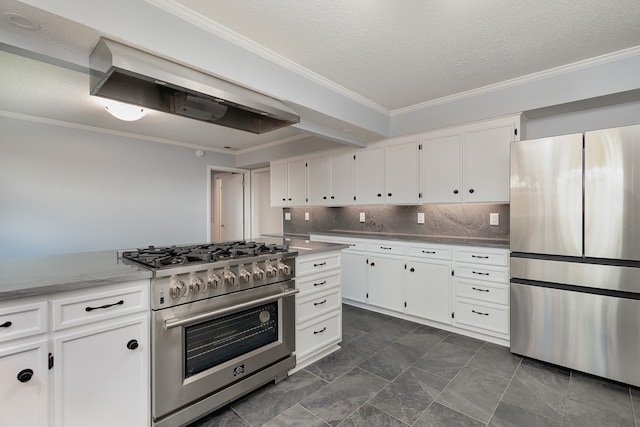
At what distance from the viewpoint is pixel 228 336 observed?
1.88 m

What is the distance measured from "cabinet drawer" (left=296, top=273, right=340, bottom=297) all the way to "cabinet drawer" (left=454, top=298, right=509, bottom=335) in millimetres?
1399

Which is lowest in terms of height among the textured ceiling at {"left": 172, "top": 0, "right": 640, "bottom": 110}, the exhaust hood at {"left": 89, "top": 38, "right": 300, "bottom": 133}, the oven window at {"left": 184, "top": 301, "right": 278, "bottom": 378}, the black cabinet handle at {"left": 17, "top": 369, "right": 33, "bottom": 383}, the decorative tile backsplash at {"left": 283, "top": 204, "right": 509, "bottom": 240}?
the oven window at {"left": 184, "top": 301, "right": 278, "bottom": 378}

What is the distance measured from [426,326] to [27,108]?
5000 millimetres

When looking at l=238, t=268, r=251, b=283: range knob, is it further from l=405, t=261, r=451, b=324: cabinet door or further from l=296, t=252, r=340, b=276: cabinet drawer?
l=405, t=261, r=451, b=324: cabinet door

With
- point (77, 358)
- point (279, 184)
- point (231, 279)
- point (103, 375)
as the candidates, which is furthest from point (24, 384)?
point (279, 184)

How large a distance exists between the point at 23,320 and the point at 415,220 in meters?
3.68

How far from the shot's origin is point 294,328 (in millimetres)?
2262

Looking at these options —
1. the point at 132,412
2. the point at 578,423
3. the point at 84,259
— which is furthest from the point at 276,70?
the point at 578,423

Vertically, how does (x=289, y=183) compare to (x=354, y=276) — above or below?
above

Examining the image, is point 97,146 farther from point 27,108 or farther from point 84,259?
point 84,259

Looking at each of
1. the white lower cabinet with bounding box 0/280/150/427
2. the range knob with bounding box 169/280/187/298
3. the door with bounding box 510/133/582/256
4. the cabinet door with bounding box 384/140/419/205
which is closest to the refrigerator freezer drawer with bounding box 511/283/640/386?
the door with bounding box 510/133/582/256

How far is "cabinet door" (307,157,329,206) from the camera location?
4.48m

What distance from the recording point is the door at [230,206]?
19.7 feet

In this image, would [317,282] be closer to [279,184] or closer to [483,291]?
[483,291]
